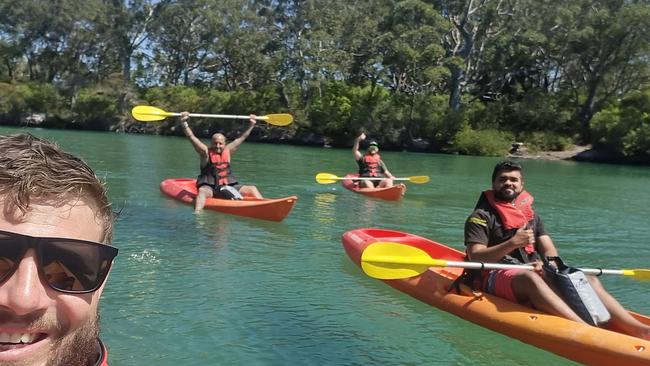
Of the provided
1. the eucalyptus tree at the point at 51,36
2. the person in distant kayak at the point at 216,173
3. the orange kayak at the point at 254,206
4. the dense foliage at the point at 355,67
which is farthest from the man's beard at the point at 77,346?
the eucalyptus tree at the point at 51,36

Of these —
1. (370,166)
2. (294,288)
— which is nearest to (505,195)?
(294,288)

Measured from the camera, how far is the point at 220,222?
8.05m

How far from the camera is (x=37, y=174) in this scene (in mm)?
1087

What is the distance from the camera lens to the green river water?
396cm

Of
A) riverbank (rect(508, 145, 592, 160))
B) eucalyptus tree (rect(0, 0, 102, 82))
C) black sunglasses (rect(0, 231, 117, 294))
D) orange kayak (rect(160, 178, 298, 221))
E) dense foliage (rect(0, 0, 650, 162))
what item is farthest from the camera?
eucalyptus tree (rect(0, 0, 102, 82))

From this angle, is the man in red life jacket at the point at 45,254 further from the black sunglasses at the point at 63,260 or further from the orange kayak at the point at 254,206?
the orange kayak at the point at 254,206

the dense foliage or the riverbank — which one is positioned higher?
the dense foliage

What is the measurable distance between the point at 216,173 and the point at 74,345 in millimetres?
8029

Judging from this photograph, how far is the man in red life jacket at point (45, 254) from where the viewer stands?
3.43 ft

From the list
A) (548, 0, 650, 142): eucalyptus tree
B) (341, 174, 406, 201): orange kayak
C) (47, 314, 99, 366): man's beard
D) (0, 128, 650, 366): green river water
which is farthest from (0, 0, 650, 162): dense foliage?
(47, 314, 99, 366): man's beard

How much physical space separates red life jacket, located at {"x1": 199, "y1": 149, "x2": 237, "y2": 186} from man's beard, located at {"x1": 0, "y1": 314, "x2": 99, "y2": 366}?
7.84 m

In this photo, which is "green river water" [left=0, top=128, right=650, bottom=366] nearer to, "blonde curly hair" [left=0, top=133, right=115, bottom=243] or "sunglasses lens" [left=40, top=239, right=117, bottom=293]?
"blonde curly hair" [left=0, top=133, right=115, bottom=243]

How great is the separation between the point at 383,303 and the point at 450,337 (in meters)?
0.78

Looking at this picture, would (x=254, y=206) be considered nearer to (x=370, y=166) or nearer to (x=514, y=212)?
(x=514, y=212)
